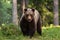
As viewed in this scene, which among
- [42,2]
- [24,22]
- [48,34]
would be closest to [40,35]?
[48,34]

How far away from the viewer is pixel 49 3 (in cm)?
2572

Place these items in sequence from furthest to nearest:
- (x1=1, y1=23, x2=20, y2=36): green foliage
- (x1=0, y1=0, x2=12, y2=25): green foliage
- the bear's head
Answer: (x1=0, y1=0, x2=12, y2=25): green foliage
(x1=1, y1=23, x2=20, y2=36): green foliage
the bear's head

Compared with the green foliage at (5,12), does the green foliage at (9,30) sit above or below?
above

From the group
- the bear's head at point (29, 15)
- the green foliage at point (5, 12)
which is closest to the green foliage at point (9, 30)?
the bear's head at point (29, 15)

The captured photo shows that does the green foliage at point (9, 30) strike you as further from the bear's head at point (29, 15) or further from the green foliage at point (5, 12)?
the green foliage at point (5, 12)

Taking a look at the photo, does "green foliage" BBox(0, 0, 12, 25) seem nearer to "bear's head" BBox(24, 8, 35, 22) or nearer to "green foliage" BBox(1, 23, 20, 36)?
"green foliage" BBox(1, 23, 20, 36)

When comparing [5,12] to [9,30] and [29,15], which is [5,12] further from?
[29,15]

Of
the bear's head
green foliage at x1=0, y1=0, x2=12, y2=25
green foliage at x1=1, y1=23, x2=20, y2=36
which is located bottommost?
green foliage at x1=0, y1=0, x2=12, y2=25

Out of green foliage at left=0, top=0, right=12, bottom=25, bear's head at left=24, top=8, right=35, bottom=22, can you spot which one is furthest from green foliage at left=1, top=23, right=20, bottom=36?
green foliage at left=0, top=0, right=12, bottom=25

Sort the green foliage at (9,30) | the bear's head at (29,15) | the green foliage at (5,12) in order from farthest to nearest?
the green foliage at (5,12)
the green foliage at (9,30)
the bear's head at (29,15)

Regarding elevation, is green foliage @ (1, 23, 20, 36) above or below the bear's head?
below

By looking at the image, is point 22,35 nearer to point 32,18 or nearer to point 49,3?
point 32,18

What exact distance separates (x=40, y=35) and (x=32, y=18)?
958mm

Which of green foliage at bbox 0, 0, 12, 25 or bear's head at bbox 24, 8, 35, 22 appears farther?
green foliage at bbox 0, 0, 12, 25
